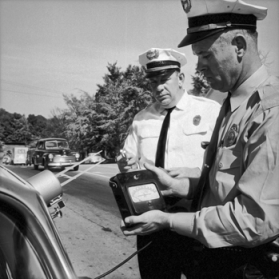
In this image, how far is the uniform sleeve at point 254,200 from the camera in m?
1.17

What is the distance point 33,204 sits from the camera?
994 millimetres

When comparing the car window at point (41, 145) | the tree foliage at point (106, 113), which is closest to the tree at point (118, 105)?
the tree foliage at point (106, 113)

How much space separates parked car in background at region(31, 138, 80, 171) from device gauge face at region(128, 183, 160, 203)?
53.7 ft

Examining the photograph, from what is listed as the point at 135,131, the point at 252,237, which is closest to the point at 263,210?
the point at 252,237

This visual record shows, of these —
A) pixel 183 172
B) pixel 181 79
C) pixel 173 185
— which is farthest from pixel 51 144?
pixel 173 185

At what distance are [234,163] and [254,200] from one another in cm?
21

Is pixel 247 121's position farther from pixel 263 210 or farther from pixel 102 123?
pixel 102 123

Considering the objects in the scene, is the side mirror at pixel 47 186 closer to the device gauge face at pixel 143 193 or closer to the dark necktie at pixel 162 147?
the device gauge face at pixel 143 193

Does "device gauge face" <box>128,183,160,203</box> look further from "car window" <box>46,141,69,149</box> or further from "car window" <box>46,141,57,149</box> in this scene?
"car window" <box>46,141,57,149</box>

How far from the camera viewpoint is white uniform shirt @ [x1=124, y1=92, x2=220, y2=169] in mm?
2627

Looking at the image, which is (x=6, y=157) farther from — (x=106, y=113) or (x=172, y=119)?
(x=106, y=113)

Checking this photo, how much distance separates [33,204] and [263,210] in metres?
0.67

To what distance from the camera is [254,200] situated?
1.18 meters

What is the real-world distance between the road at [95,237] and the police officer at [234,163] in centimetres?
268
